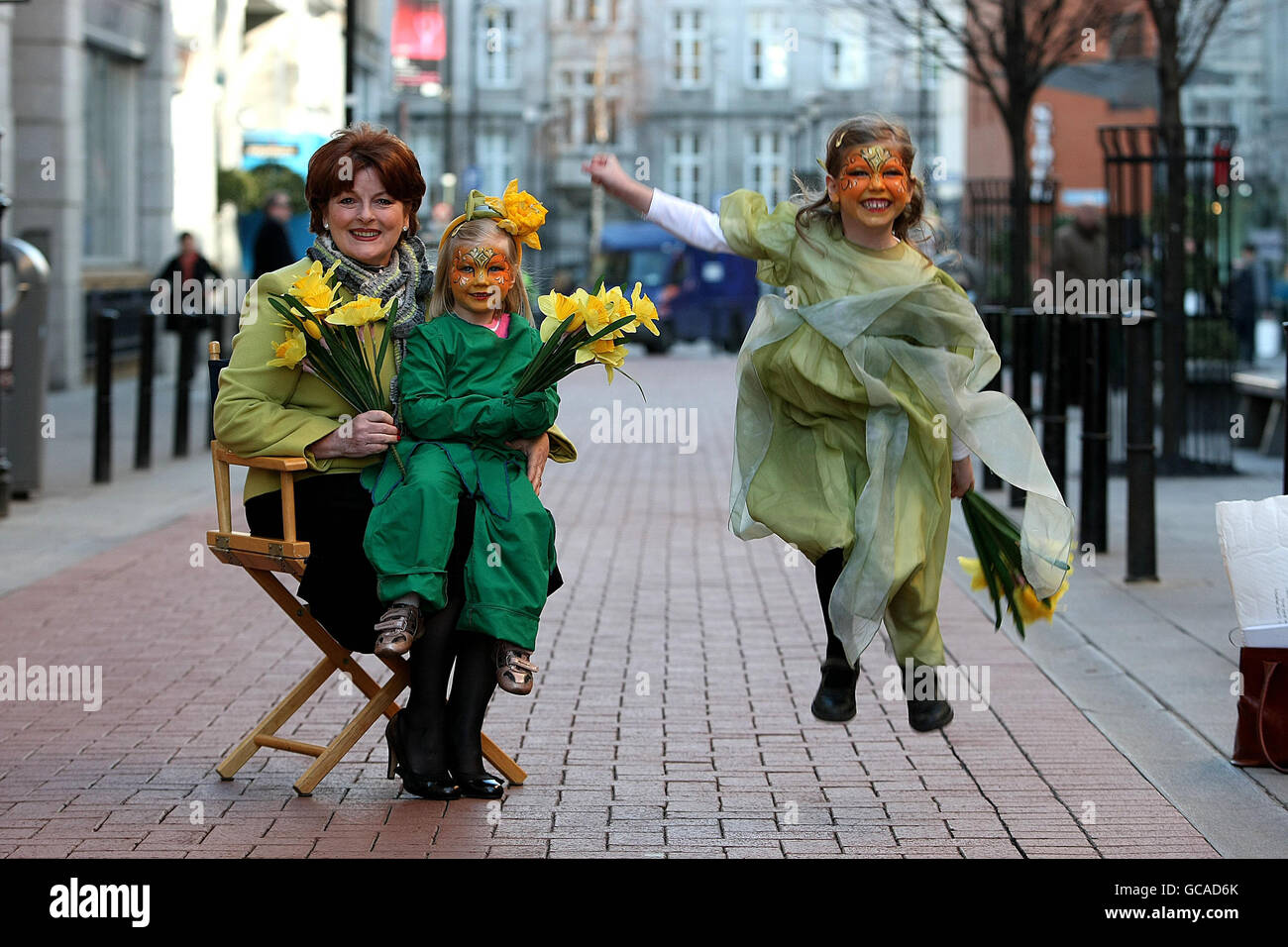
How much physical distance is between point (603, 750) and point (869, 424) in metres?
1.36

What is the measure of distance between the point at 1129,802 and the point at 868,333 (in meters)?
1.42

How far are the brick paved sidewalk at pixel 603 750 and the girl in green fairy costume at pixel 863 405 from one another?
1.37ft

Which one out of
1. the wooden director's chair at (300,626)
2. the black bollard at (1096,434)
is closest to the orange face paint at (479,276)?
the wooden director's chair at (300,626)

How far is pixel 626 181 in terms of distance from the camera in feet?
16.8

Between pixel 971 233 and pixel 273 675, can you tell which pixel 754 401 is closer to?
pixel 273 675

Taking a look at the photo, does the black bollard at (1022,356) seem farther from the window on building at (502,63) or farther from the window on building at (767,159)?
the window on building at (502,63)

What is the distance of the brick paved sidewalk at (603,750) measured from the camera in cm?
469

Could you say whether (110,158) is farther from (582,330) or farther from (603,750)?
(582,330)

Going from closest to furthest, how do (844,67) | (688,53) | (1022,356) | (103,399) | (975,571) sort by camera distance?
(975,571), (1022,356), (103,399), (844,67), (688,53)

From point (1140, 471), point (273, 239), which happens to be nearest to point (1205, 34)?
point (1140, 471)

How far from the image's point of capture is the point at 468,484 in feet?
15.6

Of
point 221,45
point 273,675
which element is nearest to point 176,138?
point 221,45

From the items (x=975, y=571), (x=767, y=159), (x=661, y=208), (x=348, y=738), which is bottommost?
(x=348, y=738)

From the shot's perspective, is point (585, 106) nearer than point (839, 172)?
No
